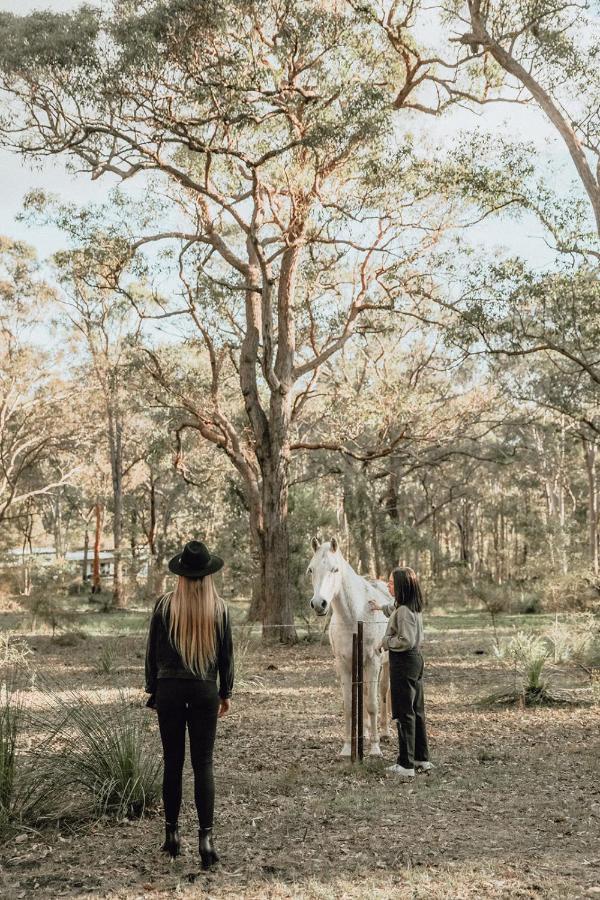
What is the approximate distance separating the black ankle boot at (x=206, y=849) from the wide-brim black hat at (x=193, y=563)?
1.43 m

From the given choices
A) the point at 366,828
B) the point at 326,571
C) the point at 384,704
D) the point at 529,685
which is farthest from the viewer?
the point at 529,685

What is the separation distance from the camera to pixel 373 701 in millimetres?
7805

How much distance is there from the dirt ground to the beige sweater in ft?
3.50

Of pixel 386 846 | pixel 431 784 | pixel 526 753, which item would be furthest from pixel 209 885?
pixel 526 753

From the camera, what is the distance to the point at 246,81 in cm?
1531

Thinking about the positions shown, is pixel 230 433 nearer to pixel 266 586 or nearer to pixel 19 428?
pixel 266 586

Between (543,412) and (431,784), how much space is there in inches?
1186

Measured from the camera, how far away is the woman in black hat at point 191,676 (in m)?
4.70

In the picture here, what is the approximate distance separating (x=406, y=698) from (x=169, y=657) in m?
2.88

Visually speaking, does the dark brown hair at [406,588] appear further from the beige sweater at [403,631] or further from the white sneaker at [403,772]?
the white sneaker at [403,772]

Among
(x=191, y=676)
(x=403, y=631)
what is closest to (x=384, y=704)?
(x=403, y=631)

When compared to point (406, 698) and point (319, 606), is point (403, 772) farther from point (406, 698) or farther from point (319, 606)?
point (319, 606)

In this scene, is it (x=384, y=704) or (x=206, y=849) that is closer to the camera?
(x=206, y=849)

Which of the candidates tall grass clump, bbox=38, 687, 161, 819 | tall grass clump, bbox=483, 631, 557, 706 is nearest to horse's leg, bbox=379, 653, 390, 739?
tall grass clump, bbox=483, 631, 557, 706
